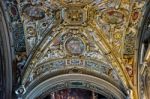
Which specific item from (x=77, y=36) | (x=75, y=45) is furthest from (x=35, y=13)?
(x=75, y=45)

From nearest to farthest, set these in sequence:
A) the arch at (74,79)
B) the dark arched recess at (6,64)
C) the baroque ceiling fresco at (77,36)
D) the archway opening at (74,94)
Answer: the baroque ceiling fresco at (77,36) < the dark arched recess at (6,64) < the arch at (74,79) < the archway opening at (74,94)

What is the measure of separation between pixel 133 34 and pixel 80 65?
244 centimetres

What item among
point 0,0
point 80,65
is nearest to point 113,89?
point 80,65

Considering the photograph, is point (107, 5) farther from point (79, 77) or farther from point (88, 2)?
point (79, 77)

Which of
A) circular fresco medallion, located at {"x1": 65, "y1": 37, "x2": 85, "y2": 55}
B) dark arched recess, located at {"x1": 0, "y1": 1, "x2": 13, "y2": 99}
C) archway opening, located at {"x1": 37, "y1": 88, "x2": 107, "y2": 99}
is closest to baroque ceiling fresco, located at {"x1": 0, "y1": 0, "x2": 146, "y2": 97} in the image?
circular fresco medallion, located at {"x1": 65, "y1": 37, "x2": 85, "y2": 55}

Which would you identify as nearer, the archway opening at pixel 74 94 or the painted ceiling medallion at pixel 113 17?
the painted ceiling medallion at pixel 113 17

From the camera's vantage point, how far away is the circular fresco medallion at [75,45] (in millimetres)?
15133

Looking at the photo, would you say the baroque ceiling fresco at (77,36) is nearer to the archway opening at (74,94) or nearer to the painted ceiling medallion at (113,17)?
the painted ceiling medallion at (113,17)

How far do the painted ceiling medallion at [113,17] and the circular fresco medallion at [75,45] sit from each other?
1344 millimetres

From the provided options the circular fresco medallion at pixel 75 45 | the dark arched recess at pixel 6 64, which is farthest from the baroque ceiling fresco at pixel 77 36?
the dark arched recess at pixel 6 64

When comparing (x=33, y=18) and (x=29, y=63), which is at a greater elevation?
(x=33, y=18)

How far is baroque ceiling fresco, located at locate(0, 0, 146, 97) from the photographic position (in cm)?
1422

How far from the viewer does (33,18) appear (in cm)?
1454

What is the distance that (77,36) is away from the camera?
15.0m
